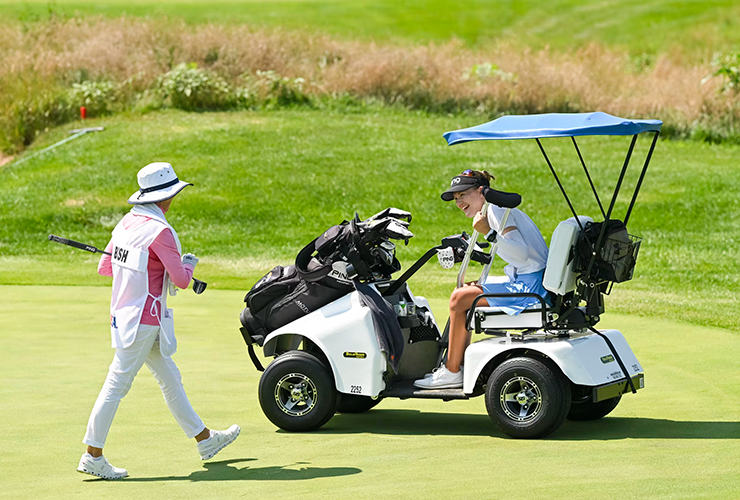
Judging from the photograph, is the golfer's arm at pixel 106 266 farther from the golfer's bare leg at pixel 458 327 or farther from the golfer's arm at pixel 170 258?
the golfer's bare leg at pixel 458 327

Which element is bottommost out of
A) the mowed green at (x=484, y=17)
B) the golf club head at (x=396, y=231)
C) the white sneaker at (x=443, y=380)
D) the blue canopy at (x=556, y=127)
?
the white sneaker at (x=443, y=380)

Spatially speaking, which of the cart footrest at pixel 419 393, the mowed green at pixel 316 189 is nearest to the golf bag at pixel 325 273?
the cart footrest at pixel 419 393

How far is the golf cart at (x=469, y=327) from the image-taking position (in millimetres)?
7137

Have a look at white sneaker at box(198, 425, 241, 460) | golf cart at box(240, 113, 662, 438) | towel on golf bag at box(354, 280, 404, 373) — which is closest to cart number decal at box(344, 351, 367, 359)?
golf cart at box(240, 113, 662, 438)

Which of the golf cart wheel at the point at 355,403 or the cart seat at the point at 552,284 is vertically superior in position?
the cart seat at the point at 552,284

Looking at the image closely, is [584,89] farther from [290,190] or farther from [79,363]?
[79,363]

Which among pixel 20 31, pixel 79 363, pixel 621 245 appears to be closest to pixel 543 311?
pixel 621 245

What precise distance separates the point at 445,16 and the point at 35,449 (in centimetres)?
5223

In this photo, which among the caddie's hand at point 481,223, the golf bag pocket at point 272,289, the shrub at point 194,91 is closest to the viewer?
the caddie's hand at point 481,223

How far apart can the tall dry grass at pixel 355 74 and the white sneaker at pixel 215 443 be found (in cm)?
2610

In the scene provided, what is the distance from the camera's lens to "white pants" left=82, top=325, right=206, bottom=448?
6.39m

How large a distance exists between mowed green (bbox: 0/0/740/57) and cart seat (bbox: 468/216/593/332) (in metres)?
37.2

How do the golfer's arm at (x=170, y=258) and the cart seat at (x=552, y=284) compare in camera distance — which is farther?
the cart seat at (x=552, y=284)

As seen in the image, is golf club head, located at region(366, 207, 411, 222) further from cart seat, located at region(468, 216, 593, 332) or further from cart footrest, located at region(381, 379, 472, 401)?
cart footrest, located at region(381, 379, 472, 401)
